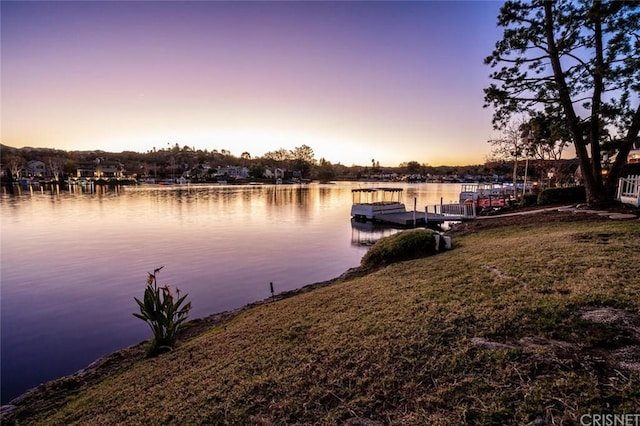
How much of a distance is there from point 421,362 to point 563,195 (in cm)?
1903

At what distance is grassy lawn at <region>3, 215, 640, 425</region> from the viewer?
8.57 ft

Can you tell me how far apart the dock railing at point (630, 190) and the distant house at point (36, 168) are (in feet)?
515

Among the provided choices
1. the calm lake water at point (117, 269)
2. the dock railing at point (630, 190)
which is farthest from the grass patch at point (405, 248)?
the dock railing at point (630, 190)

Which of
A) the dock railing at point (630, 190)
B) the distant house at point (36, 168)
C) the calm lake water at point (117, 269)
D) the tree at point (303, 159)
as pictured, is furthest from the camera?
the tree at point (303, 159)

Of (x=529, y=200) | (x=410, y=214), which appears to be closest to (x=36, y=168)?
(x=410, y=214)

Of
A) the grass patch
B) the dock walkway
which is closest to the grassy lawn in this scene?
the grass patch

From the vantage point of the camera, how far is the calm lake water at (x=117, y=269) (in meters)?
8.05

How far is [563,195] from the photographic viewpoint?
1756 cm

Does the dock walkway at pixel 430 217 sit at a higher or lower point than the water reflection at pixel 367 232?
higher

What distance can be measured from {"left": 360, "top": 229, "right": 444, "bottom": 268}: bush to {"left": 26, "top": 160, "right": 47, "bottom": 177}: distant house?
152 meters

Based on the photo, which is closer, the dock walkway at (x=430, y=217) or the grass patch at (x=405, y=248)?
the grass patch at (x=405, y=248)

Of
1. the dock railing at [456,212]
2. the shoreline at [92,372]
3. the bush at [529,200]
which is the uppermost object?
the bush at [529,200]

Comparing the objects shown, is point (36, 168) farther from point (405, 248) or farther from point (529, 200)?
point (529, 200)

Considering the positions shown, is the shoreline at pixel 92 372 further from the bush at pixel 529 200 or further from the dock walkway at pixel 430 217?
the bush at pixel 529 200
